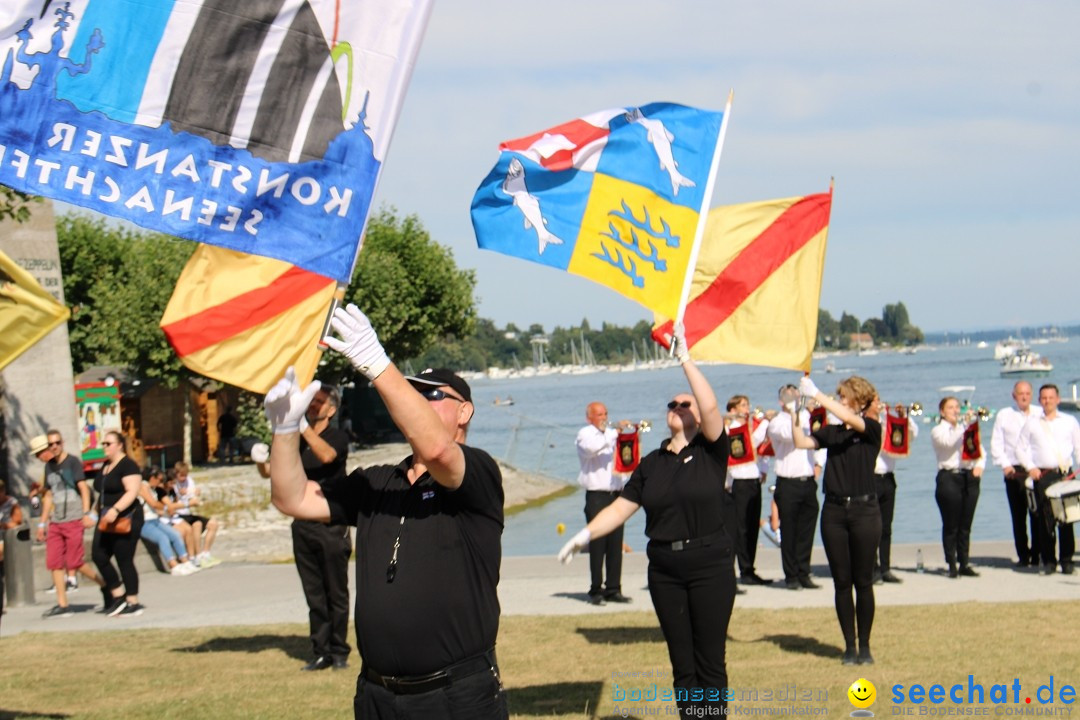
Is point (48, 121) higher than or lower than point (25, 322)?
higher

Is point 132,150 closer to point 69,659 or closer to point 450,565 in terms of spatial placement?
point 450,565

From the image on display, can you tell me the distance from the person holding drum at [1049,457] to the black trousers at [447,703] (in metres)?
10.4

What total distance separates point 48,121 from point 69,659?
6.82 m

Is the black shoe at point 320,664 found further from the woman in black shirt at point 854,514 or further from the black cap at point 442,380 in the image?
the black cap at point 442,380

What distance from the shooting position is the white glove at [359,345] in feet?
13.6

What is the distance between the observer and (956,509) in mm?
13430

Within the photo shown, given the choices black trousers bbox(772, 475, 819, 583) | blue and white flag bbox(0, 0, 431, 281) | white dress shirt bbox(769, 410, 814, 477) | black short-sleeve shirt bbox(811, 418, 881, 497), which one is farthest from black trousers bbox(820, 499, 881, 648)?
blue and white flag bbox(0, 0, 431, 281)

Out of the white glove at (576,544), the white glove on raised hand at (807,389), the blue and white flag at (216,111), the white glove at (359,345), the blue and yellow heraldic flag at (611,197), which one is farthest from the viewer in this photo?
the white glove on raised hand at (807,389)

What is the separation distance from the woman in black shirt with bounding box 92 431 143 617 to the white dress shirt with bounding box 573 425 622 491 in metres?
4.46

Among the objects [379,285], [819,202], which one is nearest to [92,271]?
[379,285]

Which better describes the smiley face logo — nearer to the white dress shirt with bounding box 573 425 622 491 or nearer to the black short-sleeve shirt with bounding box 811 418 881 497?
the black short-sleeve shirt with bounding box 811 418 881 497

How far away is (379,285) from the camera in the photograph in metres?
43.7

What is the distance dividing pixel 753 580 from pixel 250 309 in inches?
354

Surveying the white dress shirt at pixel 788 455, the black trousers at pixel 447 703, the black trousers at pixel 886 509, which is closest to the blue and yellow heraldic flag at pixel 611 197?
the black trousers at pixel 447 703
